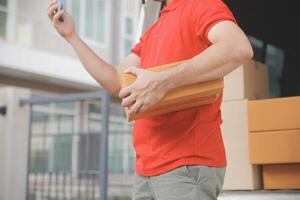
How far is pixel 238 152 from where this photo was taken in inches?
88.1

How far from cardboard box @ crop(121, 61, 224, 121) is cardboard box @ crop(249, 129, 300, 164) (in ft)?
3.39

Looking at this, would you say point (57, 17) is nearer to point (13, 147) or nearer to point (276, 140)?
point (276, 140)

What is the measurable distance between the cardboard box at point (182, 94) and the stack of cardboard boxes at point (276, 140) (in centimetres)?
103

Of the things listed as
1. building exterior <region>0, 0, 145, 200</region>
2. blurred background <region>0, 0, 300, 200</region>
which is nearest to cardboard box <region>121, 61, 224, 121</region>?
blurred background <region>0, 0, 300, 200</region>

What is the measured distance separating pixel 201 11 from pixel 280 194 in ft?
3.80

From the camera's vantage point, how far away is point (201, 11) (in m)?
1.14

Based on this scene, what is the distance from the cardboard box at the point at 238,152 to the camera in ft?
7.21

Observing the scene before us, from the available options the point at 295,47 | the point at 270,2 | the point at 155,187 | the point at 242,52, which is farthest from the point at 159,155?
the point at 295,47

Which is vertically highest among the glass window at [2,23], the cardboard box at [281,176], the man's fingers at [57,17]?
the glass window at [2,23]

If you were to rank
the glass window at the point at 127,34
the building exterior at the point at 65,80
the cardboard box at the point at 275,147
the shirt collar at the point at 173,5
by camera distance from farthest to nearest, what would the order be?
the glass window at the point at 127,34, the building exterior at the point at 65,80, the cardboard box at the point at 275,147, the shirt collar at the point at 173,5

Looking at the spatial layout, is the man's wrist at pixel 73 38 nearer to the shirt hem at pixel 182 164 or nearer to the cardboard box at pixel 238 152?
the shirt hem at pixel 182 164

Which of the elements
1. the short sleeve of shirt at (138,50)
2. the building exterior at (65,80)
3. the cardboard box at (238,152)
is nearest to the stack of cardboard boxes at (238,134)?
the cardboard box at (238,152)

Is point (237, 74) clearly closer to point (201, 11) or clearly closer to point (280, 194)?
point (280, 194)

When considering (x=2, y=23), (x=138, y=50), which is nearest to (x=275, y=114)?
(x=138, y=50)
